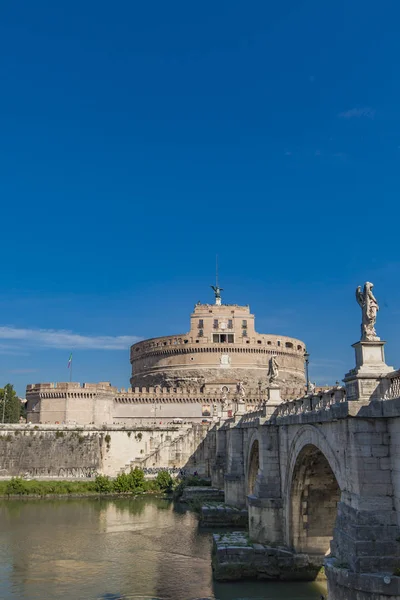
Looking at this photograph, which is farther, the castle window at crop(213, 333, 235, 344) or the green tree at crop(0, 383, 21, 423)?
the castle window at crop(213, 333, 235, 344)

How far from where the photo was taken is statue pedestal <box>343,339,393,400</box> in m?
11.0

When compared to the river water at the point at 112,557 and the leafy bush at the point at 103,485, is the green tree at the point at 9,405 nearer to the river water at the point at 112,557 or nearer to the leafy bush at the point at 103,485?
the leafy bush at the point at 103,485

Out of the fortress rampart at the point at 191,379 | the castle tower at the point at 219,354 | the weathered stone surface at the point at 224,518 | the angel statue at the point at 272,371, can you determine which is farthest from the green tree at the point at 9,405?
the angel statue at the point at 272,371

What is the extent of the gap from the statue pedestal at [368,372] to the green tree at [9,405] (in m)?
54.1

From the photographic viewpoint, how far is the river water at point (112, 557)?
56.2 ft

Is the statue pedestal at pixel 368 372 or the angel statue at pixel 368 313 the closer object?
the statue pedestal at pixel 368 372

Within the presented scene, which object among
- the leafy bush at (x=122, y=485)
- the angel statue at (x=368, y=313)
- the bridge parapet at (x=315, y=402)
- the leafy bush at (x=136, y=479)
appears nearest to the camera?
the angel statue at (x=368, y=313)

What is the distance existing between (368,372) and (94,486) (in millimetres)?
34901

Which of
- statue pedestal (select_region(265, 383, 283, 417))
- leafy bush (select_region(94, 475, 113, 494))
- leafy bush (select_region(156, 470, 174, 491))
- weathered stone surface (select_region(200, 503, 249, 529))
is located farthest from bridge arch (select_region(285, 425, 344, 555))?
leafy bush (select_region(94, 475, 113, 494))

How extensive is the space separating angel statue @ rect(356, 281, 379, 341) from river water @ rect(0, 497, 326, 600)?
8867 millimetres

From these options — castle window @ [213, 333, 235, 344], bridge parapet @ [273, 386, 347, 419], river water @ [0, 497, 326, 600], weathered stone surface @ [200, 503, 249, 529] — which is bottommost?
river water @ [0, 497, 326, 600]

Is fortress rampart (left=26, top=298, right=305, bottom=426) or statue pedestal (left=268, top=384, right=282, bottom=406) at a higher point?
fortress rampart (left=26, top=298, right=305, bottom=426)

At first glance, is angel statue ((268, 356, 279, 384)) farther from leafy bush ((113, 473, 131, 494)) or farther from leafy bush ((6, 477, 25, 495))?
leafy bush ((6, 477, 25, 495))

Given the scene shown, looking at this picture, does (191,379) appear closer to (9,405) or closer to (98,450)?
(9,405)
